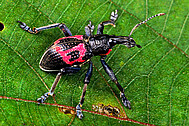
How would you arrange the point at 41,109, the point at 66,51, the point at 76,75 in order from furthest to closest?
1. the point at 76,75
2. the point at 66,51
3. the point at 41,109

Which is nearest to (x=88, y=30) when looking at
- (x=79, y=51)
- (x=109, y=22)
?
(x=109, y=22)

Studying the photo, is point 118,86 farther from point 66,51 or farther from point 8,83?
point 8,83

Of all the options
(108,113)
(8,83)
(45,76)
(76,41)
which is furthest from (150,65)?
(8,83)

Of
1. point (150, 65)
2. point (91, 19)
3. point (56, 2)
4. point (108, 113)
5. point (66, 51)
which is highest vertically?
point (56, 2)

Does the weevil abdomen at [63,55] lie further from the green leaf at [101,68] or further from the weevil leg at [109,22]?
the weevil leg at [109,22]

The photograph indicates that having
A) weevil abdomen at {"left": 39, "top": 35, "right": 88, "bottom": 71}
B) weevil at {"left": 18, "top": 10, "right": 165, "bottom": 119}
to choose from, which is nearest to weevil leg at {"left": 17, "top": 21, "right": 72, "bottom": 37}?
weevil at {"left": 18, "top": 10, "right": 165, "bottom": 119}

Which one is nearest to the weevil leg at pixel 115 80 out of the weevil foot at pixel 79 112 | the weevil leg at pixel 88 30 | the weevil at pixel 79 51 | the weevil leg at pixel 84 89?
the weevil at pixel 79 51

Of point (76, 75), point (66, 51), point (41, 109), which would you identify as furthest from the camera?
point (76, 75)

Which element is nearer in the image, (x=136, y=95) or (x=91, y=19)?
(x=136, y=95)
